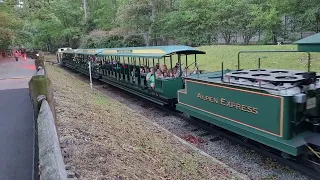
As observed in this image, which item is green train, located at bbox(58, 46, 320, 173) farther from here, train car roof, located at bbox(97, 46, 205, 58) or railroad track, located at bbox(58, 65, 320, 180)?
railroad track, located at bbox(58, 65, 320, 180)

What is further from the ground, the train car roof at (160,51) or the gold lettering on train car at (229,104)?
the train car roof at (160,51)

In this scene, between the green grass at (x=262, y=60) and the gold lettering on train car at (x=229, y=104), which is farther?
the green grass at (x=262, y=60)

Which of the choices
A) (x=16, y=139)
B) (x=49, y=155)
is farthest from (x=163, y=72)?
(x=49, y=155)

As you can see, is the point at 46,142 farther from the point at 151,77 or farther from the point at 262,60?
the point at 262,60

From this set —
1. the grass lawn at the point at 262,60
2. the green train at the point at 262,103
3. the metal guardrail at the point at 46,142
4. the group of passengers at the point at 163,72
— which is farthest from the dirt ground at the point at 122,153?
the grass lawn at the point at 262,60

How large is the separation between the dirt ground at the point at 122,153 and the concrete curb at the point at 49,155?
1068mm

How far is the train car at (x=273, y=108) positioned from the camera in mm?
6328

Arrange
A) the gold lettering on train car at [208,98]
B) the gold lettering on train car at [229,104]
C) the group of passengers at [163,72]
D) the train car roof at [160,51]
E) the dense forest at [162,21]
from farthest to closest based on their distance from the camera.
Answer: the dense forest at [162,21] → the group of passengers at [163,72] → the train car roof at [160,51] → the gold lettering on train car at [208,98] → the gold lettering on train car at [229,104]

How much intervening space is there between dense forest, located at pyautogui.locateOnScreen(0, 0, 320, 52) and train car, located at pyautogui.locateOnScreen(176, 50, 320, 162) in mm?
17409

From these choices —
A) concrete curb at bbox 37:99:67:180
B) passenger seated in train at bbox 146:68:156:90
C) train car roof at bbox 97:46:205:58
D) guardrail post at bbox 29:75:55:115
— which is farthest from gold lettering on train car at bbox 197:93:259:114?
concrete curb at bbox 37:99:67:180

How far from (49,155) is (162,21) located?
114 feet

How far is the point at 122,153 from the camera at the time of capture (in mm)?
5637

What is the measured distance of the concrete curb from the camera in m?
2.27

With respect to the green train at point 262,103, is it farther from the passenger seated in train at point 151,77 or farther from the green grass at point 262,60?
the green grass at point 262,60
